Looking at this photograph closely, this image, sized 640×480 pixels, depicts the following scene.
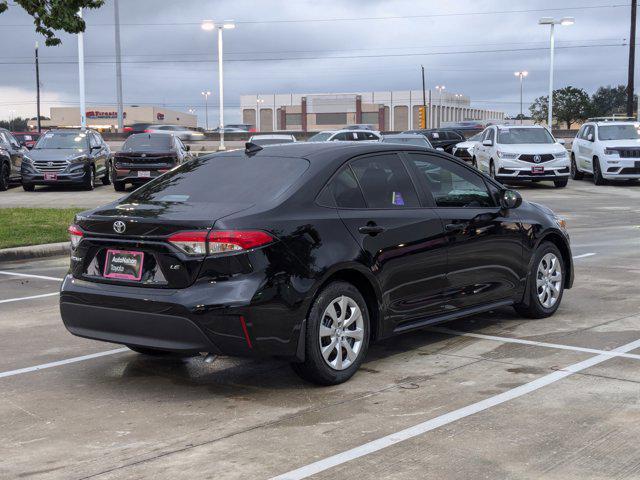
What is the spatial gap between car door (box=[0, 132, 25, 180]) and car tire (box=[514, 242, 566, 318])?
2206 centimetres

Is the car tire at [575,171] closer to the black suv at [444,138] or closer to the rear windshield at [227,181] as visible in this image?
the black suv at [444,138]

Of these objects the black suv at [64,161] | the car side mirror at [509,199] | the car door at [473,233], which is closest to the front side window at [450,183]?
the car door at [473,233]

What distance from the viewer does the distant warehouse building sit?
137250 mm

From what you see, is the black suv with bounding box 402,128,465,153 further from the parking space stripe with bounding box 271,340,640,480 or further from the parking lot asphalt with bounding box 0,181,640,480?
the parking space stripe with bounding box 271,340,640,480

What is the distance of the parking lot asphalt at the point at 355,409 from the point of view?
4.66m

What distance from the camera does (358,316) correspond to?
6309 mm

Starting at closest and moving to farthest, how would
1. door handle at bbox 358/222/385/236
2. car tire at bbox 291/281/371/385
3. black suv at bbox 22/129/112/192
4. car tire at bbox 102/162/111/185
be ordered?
car tire at bbox 291/281/371/385
door handle at bbox 358/222/385/236
black suv at bbox 22/129/112/192
car tire at bbox 102/162/111/185

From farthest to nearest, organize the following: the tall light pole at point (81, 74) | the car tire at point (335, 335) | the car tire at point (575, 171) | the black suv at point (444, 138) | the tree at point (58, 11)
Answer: the black suv at point (444, 138), the tall light pole at point (81, 74), the car tire at point (575, 171), the tree at point (58, 11), the car tire at point (335, 335)

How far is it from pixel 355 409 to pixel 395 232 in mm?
1510

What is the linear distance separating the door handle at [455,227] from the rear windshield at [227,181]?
1314 mm

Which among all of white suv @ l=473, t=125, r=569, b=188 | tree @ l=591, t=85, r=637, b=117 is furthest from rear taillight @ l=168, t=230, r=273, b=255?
tree @ l=591, t=85, r=637, b=117

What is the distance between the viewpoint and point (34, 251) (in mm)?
13734

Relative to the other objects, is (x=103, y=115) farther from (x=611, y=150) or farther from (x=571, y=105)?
(x=611, y=150)

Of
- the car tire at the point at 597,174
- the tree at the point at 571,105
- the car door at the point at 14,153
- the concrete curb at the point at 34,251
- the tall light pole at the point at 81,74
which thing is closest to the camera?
the concrete curb at the point at 34,251
